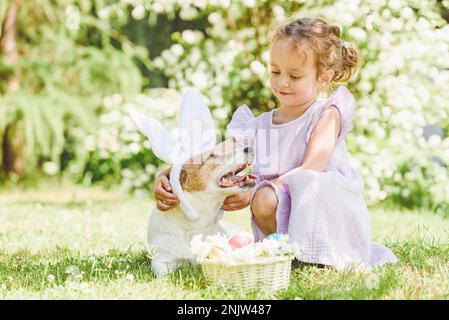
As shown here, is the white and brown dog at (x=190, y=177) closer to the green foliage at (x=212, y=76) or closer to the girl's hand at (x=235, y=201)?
the girl's hand at (x=235, y=201)

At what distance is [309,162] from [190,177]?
0.52 meters

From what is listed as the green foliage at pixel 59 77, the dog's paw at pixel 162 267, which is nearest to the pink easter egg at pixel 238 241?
the dog's paw at pixel 162 267

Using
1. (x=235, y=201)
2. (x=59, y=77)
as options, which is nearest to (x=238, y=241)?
(x=235, y=201)

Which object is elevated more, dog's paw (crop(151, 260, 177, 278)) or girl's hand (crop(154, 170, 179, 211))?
girl's hand (crop(154, 170, 179, 211))

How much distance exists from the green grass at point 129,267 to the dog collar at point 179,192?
24 centimetres

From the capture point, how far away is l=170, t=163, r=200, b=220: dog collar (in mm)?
2975

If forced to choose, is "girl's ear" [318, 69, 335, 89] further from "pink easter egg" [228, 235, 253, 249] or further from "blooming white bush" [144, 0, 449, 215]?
"blooming white bush" [144, 0, 449, 215]

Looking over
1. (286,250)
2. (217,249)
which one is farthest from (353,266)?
(217,249)

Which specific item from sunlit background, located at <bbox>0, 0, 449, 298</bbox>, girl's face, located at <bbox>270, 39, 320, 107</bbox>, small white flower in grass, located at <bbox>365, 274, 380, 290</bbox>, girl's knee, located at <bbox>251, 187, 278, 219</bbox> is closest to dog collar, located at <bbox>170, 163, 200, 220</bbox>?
girl's knee, located at <bbox>251, 187, 278, 219</bbox>

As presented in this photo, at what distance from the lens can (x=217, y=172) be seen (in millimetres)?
2994

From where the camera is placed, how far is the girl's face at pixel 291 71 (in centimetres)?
319

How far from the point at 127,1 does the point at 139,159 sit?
1.51 metres

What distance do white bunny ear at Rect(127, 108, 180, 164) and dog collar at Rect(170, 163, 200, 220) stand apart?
0.04m
